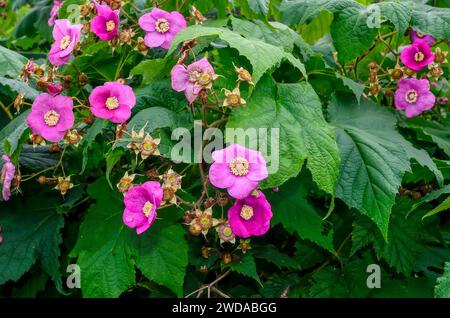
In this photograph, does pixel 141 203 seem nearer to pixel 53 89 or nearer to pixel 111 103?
pixel 111 103

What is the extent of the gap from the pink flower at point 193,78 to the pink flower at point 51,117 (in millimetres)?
255

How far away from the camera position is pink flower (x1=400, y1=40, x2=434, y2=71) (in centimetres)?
150

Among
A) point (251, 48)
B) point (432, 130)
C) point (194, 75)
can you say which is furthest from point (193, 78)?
point (432, 130)

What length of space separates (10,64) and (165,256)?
0.73 metres

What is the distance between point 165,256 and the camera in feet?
4.19

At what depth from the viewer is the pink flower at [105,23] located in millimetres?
1277

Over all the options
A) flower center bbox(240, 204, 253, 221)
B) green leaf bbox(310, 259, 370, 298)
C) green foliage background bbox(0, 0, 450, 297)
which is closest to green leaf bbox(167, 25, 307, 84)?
green foliage background bbox(0, 0, 450, 297)

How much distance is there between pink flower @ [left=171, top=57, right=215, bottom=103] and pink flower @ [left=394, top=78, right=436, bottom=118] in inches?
25.2

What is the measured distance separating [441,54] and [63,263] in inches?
45.6

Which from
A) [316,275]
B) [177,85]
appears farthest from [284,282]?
[177,85]

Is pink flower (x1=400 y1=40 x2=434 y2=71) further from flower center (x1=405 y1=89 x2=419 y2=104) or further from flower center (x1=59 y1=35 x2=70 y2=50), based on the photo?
flower center (x1=59 y1=35 x2=70 y2=50)

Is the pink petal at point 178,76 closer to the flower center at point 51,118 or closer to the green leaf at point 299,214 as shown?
the flower center at point 51,118

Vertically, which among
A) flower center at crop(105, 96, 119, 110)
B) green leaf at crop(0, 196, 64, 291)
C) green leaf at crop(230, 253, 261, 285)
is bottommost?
green leaf at crop(0, 196, 64, 291)
